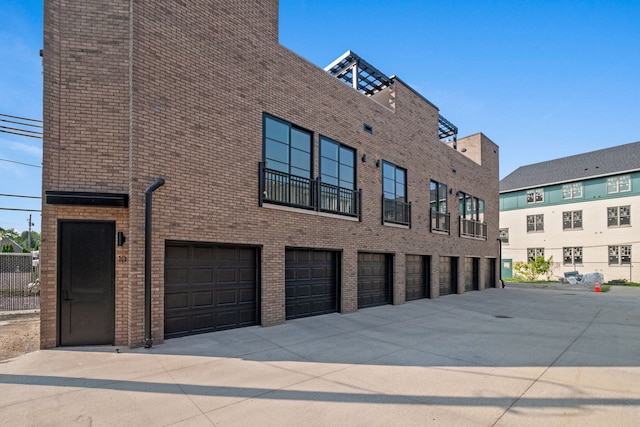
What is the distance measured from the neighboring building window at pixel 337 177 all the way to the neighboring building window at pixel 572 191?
3199 centimetres

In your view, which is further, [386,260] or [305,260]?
[386,260]

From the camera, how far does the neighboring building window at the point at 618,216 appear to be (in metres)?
28.8

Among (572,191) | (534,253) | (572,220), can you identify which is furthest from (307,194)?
(572,191)

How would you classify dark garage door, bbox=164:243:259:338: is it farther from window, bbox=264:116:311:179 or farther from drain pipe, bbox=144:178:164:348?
window, bbox=264:116:311:179

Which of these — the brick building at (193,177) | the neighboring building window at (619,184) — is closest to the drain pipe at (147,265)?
the brick building at (193,177)

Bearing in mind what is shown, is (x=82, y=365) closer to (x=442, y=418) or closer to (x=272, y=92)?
(x=442, y=418)

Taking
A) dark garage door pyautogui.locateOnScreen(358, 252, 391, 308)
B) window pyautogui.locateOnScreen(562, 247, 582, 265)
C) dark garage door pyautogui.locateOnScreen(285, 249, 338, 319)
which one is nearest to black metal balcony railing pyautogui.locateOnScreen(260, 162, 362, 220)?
dark garage door pyautogui.locateOnScreen(285, 249, 338, 319)

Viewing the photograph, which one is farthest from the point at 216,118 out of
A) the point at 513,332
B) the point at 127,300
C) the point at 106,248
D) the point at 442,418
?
the point at 513,332

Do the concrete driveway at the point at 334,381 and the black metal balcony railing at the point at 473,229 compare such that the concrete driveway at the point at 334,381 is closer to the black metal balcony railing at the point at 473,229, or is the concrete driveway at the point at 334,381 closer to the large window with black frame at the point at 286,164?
the large window with black frame at the point at 286,164

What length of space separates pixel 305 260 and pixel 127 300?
482 centimetres

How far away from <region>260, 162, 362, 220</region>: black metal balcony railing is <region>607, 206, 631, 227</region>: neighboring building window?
102 feet

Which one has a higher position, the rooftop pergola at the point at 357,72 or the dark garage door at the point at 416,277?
the rooftop pergola at the point at 357,72

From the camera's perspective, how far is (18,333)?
777 centimetres

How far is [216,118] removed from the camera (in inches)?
305
